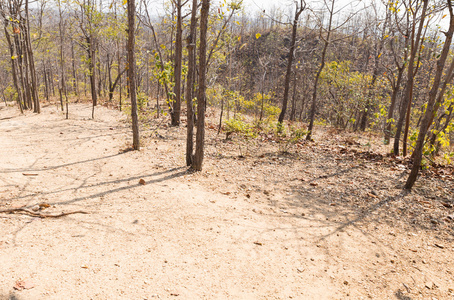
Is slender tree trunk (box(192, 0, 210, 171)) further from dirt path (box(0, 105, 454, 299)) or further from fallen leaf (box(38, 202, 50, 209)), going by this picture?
fallen leaf (box(38, 202, 50, 209))

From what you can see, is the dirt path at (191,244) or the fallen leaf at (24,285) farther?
the dirt path at (191,244)

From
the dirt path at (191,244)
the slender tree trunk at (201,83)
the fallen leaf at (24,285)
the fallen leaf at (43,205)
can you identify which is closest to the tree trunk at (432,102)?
the dirt path at (191,244)

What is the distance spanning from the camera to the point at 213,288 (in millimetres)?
2797

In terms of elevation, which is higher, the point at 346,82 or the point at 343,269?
the point at 346,82

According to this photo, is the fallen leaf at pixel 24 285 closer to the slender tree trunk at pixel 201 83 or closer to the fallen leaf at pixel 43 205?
the fallen leaf at pixel 43 205

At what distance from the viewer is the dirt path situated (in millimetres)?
2754

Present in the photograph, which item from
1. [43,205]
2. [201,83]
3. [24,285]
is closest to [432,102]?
[201,83]

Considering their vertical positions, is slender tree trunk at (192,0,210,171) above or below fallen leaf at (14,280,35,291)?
above

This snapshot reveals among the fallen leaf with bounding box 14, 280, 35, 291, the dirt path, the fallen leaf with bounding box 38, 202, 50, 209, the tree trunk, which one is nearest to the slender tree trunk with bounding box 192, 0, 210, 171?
the dirt path

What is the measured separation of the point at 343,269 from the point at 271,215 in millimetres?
1473

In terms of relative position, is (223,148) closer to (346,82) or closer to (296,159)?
(296,159)

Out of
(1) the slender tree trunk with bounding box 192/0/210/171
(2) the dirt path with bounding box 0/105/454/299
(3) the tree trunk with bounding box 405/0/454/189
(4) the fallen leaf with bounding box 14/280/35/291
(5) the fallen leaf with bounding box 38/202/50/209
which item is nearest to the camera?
(4) the fallen leaf with bounding box 14/280/35/291

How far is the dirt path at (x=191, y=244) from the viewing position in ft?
9.04

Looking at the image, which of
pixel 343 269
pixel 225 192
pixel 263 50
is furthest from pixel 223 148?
pixel 263 50
